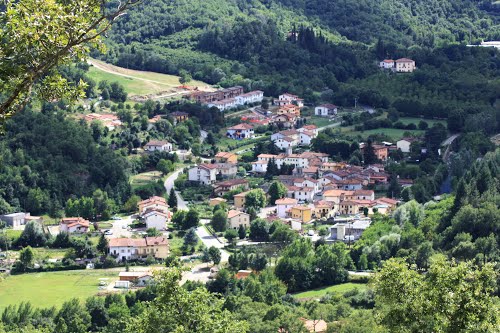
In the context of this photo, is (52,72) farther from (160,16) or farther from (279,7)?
(279,7)

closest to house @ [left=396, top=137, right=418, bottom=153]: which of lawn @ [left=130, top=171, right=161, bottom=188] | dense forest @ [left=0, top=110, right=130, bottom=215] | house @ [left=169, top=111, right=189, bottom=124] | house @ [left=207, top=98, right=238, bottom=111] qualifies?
house @ [left=169, top=111, right=189, bottom=124]

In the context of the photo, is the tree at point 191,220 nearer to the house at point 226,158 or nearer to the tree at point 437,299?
the house at point 226,158

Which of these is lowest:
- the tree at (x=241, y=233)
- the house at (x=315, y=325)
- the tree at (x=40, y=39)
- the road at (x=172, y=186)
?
the road at (x=172, y=186)

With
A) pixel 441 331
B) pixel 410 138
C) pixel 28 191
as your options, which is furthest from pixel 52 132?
pixel 441 331

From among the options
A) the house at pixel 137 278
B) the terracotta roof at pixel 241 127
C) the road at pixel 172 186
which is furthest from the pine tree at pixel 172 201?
the terracotta roof at pixel 241 127

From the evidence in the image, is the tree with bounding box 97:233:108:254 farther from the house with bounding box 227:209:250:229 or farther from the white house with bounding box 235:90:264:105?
the white house with bounding box 235:90:264:105
